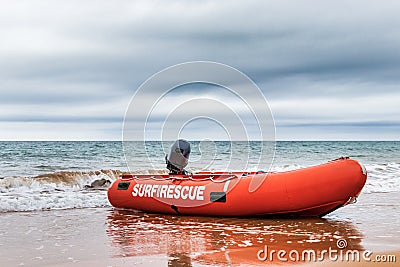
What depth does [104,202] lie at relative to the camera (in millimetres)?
10773

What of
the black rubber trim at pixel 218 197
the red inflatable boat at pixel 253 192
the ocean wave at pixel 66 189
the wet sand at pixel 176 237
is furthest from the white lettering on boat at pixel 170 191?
the ocean wave at pixel 66 189

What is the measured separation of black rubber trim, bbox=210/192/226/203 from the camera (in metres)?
8.24

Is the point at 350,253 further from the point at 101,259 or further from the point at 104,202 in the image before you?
the point at 104,202

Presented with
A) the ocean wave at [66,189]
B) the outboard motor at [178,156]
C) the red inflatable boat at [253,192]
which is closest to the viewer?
Answer: the red inflatable boat at [253,192]

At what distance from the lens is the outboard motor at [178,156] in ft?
30.8

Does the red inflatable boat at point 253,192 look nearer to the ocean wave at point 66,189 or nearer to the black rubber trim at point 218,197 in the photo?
the black rubber trim at point 218,197

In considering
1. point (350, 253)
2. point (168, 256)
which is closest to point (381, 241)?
point (350, 253)

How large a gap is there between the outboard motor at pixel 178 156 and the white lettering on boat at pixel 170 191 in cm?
64

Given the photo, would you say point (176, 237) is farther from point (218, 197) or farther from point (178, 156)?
point (178, 156)

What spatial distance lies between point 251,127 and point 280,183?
2.28 meters

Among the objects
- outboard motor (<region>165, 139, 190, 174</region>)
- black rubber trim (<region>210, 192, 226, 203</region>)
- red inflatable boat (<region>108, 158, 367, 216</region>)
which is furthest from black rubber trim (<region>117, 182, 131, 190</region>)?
black rubber trim (<region>210, 192, 226, 203</region>)

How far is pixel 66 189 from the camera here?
13.0m

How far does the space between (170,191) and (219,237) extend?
2371 millimetres

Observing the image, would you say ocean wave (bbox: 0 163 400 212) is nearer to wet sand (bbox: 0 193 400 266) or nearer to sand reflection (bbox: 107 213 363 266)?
wet sand (bbox: 0 193 400 266)
